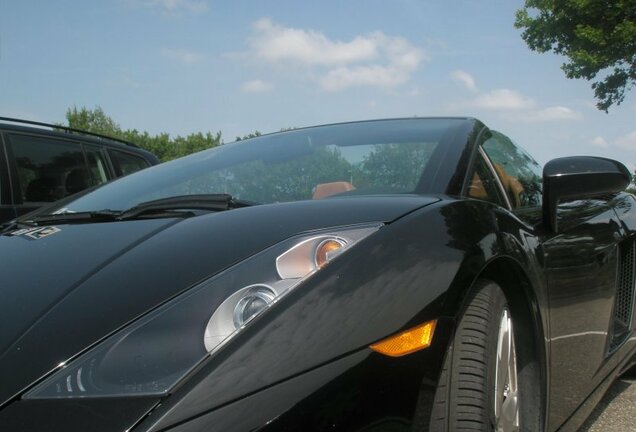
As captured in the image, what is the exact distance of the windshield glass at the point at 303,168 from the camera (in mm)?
2188

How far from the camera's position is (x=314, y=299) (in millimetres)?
1378

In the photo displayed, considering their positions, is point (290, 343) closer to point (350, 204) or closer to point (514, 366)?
point (350, 204)

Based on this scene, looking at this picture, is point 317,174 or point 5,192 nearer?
point 317,174

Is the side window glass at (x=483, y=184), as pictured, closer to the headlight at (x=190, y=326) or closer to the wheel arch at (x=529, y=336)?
the wheel arch at (x=529, y=336)

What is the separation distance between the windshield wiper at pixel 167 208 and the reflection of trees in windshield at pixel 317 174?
0.43 ft

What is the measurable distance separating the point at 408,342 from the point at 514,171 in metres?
1.60

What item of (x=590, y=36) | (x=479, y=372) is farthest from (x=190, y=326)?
(x=590, y=36)

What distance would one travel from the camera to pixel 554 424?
2230 millimetres

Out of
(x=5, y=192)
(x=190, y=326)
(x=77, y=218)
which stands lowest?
(x=190, y=326)

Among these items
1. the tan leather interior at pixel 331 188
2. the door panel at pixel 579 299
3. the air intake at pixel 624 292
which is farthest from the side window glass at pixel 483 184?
the air intake at pixel 624 292

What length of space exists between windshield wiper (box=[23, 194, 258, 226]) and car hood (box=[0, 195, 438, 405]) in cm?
9

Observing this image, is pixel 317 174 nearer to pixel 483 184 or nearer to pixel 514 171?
pixel 483 184

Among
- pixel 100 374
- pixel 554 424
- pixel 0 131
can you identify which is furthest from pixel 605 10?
pixel 100 374

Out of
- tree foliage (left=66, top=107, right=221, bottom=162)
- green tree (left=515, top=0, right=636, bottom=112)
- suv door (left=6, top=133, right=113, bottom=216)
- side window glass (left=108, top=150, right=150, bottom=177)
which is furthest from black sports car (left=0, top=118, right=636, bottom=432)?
tree foliage (left=66, top=107, right=221, bottom=162)
